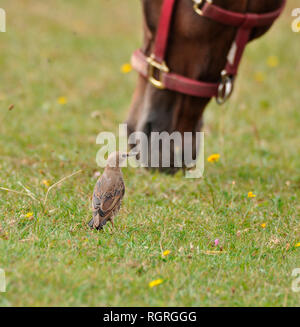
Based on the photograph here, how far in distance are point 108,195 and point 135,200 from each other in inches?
26.5

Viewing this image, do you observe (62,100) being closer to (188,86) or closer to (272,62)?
(188,86)

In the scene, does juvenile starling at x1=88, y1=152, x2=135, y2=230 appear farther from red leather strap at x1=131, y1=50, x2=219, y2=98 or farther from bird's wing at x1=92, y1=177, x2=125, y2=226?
red leather strap at x1=131, y1=50, x2=219, y2=98

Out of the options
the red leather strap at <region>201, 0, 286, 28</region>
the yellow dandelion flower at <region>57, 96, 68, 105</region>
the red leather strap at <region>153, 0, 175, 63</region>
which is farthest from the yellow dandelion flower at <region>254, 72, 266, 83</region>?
the red leather strap at <region>201, 0, 286, 28</region>

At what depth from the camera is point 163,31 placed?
3.74m

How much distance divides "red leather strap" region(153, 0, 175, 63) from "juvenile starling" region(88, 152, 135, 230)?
752 mm

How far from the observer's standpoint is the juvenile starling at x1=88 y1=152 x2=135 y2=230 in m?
3.12

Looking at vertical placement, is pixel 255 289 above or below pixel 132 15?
above

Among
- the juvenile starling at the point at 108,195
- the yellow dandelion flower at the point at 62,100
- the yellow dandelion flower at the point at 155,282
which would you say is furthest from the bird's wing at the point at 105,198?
the yellow dandelion flower at the point at 62,100

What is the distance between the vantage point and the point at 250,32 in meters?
3.65

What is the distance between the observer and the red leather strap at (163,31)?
364cm

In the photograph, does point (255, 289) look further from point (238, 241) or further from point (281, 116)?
point (281, 116)

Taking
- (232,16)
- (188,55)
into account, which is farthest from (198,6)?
(188,55)
